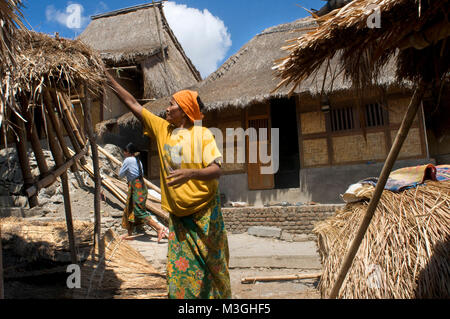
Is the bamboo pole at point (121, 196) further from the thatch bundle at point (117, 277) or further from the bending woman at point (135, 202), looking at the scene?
the thatch bundle at point (117, 277)

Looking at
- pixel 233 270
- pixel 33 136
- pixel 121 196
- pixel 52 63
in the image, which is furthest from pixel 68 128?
pixel 121 196

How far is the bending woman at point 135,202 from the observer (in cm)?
566

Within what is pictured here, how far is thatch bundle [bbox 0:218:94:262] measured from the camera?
10.8 ft

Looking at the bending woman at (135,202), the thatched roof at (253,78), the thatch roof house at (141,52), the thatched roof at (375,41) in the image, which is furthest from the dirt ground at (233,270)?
the thatch roof house at (141,52)

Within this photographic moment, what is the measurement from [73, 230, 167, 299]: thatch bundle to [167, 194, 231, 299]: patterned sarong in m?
1.03

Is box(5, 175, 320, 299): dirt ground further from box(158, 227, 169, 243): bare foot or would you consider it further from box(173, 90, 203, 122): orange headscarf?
box(173, 90, 203, 122): orange headscarf

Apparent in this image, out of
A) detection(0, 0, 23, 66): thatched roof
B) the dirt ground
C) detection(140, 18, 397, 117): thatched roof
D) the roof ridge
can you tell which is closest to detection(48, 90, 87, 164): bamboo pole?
detection(0, 0, 23, 66): thatched roof

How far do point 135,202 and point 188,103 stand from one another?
3758mm

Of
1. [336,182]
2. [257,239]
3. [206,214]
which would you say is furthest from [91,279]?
[336,182]

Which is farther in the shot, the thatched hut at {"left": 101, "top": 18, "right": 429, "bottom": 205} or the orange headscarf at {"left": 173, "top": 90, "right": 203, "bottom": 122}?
the thatched hut at {"left": 101, "top": 18, "right": 429, "bottom": 205}

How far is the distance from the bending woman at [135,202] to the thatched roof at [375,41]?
3.98 metres

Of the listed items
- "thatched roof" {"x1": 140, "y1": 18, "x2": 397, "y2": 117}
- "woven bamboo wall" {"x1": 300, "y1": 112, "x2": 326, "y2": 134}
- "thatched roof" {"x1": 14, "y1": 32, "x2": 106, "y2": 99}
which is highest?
"thatched roof" {"x1": 140, "y1": 18, "x2": 397, "y2": 117}

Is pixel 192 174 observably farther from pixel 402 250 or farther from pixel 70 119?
pixel 70 119

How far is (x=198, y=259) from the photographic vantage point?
2.15 metres
